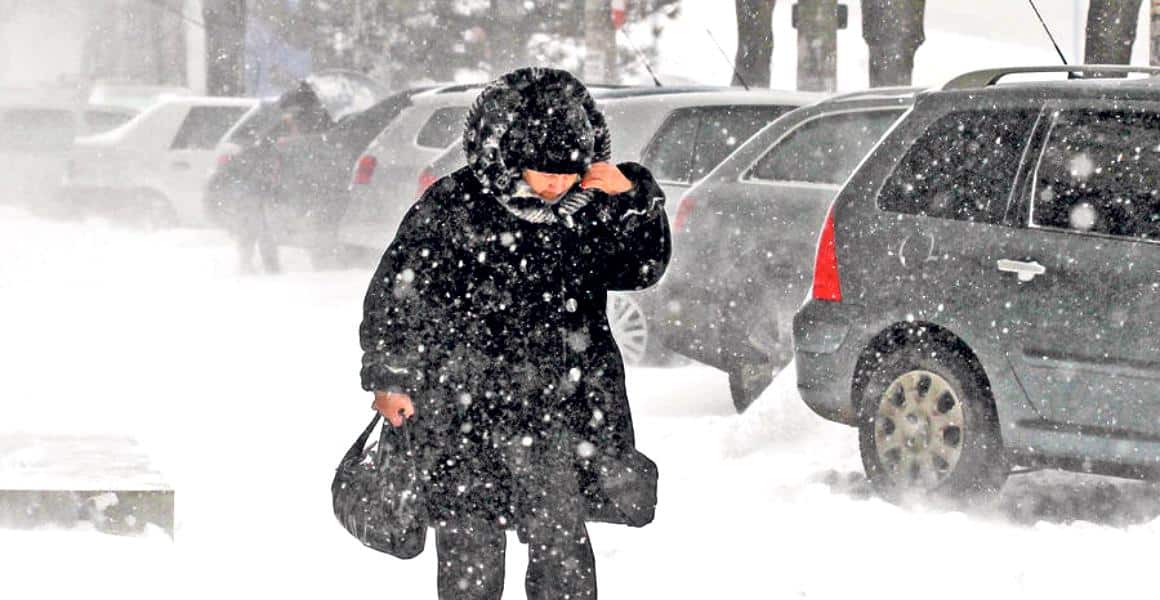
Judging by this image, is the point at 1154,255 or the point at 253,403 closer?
the point at 1154,255

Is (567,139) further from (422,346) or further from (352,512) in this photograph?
(352,512)

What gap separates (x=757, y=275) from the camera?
10141 mm

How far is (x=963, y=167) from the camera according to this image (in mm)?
7859

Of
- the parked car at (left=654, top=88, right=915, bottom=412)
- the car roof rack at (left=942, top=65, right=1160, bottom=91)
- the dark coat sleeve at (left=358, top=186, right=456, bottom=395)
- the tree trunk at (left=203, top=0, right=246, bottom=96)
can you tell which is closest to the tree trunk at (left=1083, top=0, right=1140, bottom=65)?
the parked car at (left=654, top=88, right=915, bottom=412)

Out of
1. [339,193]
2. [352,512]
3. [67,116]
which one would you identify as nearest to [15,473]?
[352,512]

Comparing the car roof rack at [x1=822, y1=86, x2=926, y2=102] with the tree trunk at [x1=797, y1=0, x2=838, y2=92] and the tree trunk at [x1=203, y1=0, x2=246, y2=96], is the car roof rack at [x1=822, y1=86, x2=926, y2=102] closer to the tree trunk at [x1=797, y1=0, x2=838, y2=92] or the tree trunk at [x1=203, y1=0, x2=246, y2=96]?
the tree trunk at [x1=797, y1=0, x2=838, y2=92]

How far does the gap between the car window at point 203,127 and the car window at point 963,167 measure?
53.5 feet

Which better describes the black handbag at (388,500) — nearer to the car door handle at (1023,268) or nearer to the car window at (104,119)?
the car door handle at (1023,268)

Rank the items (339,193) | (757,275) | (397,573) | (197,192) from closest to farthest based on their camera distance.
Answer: (397,573) < (757,275) < (339,193) < (197,192)

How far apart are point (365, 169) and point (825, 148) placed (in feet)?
18.6

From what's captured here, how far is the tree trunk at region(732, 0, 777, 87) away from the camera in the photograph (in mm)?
24062

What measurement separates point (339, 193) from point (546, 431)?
12.7 m

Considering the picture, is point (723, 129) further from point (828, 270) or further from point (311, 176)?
point (311, 176)

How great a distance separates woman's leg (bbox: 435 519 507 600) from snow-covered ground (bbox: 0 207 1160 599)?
121 centimetres
